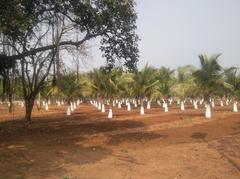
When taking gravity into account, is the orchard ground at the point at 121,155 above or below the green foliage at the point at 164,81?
below

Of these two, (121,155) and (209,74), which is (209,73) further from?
(121,155)

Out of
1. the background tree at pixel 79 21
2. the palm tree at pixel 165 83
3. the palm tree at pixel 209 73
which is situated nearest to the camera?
the background tree at pixel 79 21

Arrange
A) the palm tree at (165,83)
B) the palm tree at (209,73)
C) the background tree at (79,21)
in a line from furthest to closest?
the palm tree at (165,83)
the palm tree at (209,73)
the background tree at (79,21)

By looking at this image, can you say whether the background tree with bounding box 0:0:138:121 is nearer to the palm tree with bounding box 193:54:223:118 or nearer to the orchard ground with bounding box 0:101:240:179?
the orchard ground with bounding box 0:101:240:179

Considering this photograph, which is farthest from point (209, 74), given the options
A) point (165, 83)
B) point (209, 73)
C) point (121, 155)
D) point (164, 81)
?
point (121, 155)

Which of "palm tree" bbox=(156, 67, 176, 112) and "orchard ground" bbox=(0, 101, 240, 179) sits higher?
"palm tree" bbox=(156, 67, 176, 112)

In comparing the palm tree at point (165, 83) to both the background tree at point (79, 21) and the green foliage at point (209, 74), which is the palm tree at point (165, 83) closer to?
the green foliage at point (209, 74)

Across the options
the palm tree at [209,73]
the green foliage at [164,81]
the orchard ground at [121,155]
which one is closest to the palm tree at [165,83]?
the green foliage at [164,81]

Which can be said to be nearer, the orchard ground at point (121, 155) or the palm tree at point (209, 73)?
the orchard ground at point (121, 155)

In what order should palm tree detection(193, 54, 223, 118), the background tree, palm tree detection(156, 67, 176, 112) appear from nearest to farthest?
the background tree → palm tree detection(193, 54, 223, 118) → palm tree detection(156, 67, 176, 112)

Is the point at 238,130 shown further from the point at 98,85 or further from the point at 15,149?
the point at 98,85

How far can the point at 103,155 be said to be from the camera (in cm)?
1395

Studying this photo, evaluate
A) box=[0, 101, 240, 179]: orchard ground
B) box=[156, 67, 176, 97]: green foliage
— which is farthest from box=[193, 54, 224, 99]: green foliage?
box=[156, 67, 176, 97]: green foliage

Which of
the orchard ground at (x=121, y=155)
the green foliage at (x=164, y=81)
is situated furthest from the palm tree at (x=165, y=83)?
the orchard ground at (x=121, y=155)
